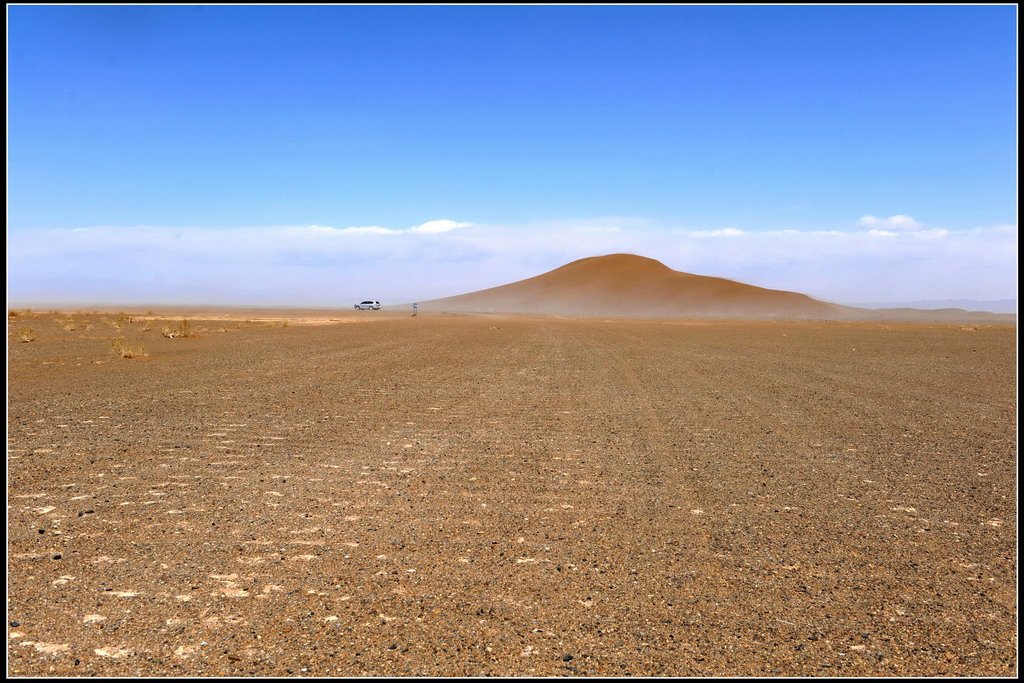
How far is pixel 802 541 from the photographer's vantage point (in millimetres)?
4879

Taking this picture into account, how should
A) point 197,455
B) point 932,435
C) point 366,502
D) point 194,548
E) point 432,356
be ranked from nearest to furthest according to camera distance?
point 194,548, point 366,502, point 197,455, point 932,435, point 432,356

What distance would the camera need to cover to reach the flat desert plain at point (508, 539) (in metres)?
3.43

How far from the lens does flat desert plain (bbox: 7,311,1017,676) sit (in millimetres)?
3426

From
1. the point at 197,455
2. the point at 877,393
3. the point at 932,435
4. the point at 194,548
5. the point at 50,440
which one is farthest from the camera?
the point at 877,393

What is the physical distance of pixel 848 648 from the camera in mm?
3455

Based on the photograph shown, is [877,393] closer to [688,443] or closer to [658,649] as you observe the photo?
[688,443]

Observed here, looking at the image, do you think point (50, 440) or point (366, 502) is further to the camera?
point (50, 440)

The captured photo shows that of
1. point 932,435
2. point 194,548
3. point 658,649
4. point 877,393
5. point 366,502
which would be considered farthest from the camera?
point 877,393

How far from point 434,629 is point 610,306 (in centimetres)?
18955

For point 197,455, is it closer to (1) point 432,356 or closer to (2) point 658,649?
(2) point 658,649

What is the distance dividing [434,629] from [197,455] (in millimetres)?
4752

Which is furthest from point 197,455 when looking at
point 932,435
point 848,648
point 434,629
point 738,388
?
point 738,388

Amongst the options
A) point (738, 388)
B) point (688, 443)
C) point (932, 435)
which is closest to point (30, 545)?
point (688, 443)

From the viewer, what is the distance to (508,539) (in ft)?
16.0
